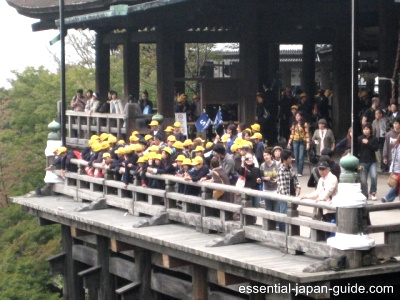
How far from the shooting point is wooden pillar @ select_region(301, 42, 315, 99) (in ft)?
105

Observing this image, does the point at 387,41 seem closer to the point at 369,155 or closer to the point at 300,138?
the point at 300,138

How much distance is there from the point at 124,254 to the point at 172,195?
11.4ft

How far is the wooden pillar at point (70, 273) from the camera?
22.4m

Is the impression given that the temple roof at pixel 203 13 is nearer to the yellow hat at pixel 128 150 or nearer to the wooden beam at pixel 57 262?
the yellow hat at pixel 128 150

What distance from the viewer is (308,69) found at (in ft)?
107

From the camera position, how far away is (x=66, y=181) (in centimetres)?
2219

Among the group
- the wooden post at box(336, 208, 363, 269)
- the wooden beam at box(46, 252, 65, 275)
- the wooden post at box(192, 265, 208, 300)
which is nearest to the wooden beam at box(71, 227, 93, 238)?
the wooden beam at box(46, 252, 65, 275)

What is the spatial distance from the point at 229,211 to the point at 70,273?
7.81 metres

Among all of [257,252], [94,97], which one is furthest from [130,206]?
[94,97]

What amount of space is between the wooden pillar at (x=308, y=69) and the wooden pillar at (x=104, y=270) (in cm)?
1284

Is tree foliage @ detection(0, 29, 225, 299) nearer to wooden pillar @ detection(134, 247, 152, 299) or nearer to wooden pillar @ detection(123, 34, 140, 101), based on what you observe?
wooden pillar @ detection(123, 34, 140, 101)

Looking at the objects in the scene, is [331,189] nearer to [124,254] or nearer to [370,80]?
[124,254]

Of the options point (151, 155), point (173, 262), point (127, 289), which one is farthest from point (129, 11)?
point (173, 262)

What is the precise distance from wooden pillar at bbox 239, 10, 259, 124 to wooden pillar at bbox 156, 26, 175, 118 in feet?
5.45
